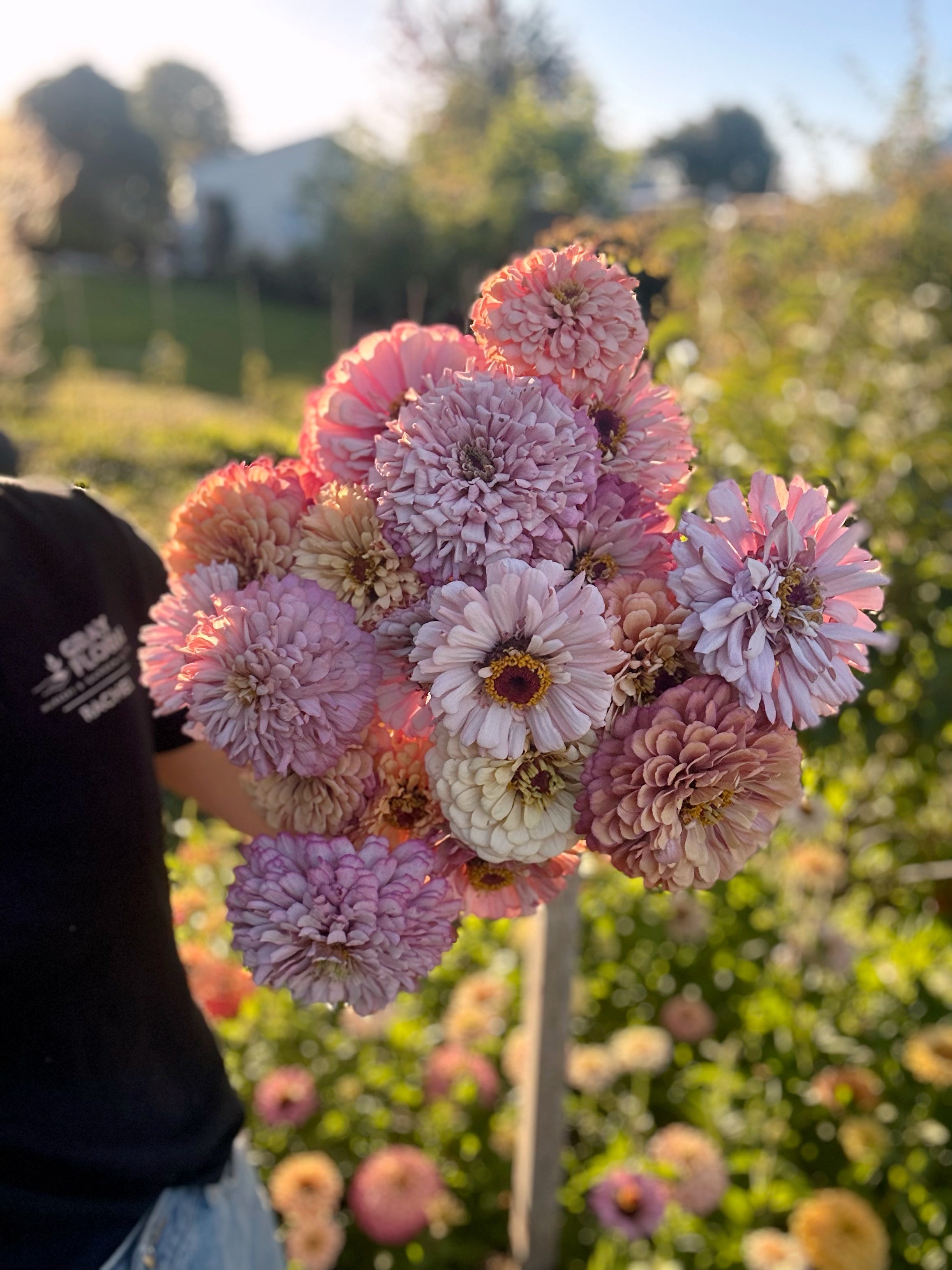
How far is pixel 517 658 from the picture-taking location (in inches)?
21.8

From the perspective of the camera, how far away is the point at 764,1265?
1.68 meters

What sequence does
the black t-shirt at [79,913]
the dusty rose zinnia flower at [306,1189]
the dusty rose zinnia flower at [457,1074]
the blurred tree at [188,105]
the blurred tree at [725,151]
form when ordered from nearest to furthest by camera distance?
the black t-shirt at [79,913], the dusty rose zinnia flower at [306,1189], the dusty rose zinnia flower at [457,1074], the blurred tree at [725,151], the blurred tree at [188,105]

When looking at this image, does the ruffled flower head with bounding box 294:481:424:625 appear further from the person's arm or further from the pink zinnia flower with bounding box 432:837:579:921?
the person's arm

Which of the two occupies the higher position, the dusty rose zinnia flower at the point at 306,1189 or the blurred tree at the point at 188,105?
the blurred tree at the point at 188,105

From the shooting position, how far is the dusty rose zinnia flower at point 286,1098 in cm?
189

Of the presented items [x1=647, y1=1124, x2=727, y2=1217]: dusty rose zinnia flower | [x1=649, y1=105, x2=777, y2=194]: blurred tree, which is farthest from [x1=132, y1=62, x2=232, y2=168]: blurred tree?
[x1=647, y1=1124, x2=727, y2=1217]: dusty rose zinnia flower

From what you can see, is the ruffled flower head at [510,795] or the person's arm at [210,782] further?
A: the person's arm at [210,782]

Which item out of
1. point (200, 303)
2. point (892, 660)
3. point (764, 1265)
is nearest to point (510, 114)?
point (200, 303)

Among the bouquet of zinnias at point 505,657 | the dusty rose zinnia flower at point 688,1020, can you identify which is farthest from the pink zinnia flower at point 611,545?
the dusty rose zinnia flower at point 688,1020

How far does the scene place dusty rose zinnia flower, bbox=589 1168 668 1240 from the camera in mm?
1683

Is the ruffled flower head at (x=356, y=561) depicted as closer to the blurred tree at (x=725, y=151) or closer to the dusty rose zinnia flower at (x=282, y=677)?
the dusty rose zinnia flower at (x=282, y=677)

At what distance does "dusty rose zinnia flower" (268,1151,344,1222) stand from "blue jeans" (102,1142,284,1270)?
0.60m

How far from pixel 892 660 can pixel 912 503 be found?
1.44 feet

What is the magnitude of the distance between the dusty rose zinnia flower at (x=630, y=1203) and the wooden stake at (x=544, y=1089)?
0.33 ft
